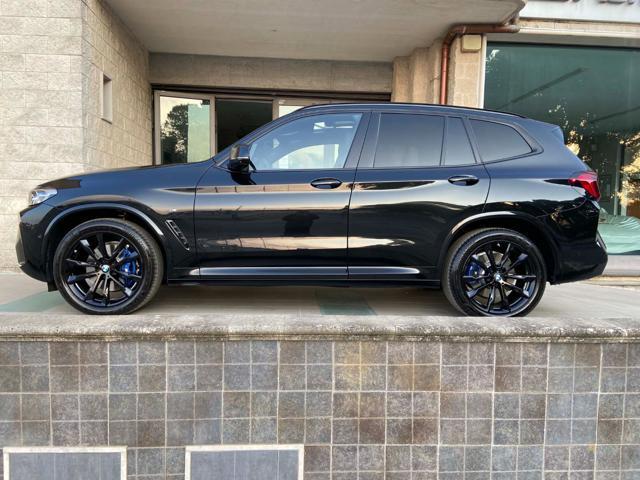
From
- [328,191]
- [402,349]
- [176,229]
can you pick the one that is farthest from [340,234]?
[176,229]

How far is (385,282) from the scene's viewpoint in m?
3.62

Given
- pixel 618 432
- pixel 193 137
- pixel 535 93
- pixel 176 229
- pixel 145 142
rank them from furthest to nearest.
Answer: pixel 193 137 → pixel 145 142 → pixel 535 93 → pixel 176 229 → pixel 618 432

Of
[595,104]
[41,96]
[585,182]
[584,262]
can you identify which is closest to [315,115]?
[585,182]

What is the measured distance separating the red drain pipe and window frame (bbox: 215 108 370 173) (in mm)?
4572

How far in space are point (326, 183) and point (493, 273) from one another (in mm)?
1488

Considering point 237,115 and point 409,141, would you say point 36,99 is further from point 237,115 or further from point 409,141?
point 409,141

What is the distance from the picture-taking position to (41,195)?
3607mm

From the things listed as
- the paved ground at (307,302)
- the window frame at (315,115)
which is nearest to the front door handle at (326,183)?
the window frame at (315,115)

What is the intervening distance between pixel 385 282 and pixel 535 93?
6.30m

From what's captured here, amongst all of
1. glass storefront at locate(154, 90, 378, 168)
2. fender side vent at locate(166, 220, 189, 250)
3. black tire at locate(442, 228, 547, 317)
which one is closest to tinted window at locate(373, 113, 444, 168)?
black tire at locate(442, 228, 547, 317)

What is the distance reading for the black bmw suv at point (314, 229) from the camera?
3523 millimetres

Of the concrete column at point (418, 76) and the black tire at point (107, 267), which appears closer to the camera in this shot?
the black tire at point (107, 267)

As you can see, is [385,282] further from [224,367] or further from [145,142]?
[145,142]

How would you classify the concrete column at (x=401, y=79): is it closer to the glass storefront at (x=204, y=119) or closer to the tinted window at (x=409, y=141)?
the glass storefront at (x=204, y=119)
